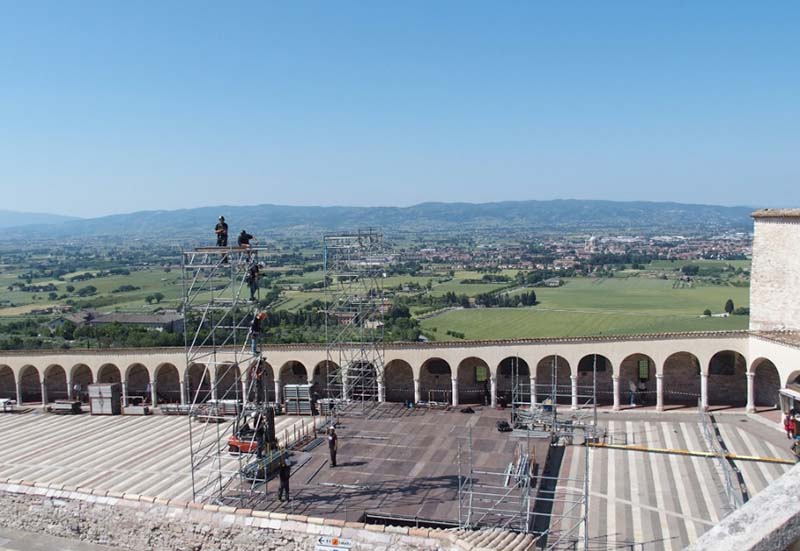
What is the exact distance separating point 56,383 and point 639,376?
Answer: 29.8m

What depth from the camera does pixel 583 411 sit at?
28.3 m

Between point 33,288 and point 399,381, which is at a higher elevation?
point 399,381

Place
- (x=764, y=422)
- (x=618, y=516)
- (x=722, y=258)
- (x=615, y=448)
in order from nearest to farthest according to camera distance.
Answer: (x=618, y=516) < (x=615, y=448) < (x=764, y=422) < (x=722, y=258)

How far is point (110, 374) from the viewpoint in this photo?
36.0 metres

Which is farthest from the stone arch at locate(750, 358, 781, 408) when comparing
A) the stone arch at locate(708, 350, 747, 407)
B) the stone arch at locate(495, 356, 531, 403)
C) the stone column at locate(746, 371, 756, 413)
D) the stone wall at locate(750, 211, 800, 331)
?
the stone arch at locate(495, 356, 531, 403)

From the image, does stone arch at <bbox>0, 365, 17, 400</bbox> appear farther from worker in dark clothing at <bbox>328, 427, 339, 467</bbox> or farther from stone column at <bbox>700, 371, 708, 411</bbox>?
stone column at <bbox>700, 371, 708, 411</bbox>

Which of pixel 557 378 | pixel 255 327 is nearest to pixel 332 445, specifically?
pixel 255 327

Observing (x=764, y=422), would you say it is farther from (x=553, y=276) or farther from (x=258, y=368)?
(x=553, y=276)

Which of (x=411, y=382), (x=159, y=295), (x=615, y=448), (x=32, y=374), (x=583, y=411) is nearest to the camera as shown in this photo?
(x=615, y=448)

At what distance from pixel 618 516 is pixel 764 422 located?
37.3ft

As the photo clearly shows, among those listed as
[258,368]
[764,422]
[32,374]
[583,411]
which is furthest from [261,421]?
[32,374]

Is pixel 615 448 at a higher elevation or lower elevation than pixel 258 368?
lower

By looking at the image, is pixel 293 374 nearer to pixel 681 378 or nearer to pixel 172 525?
pixel 172 525

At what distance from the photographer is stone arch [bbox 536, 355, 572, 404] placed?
31516mm
